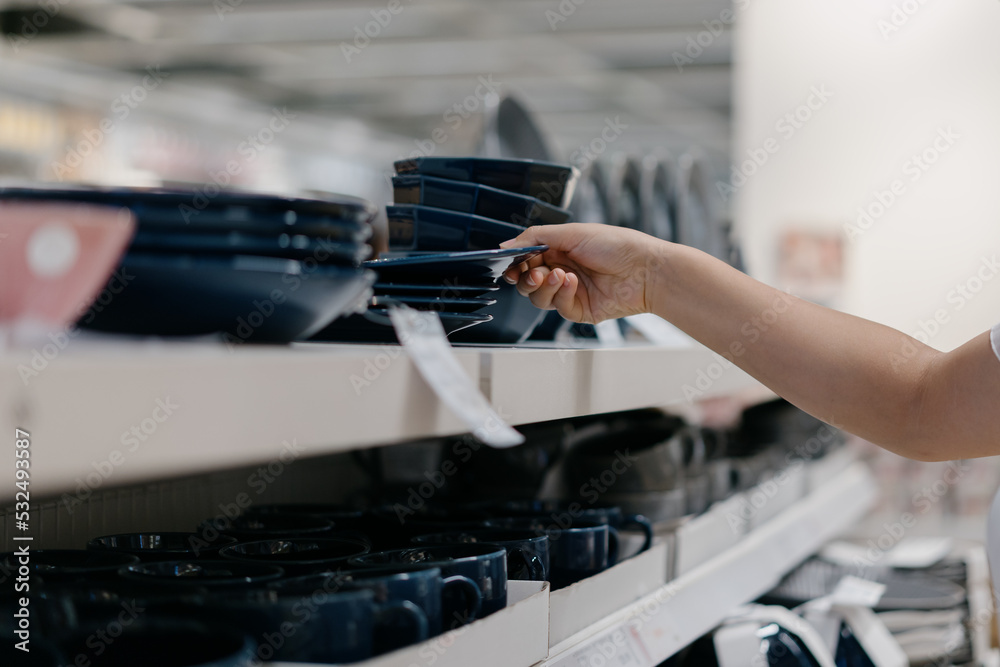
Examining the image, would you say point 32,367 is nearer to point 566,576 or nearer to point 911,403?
point 566,576

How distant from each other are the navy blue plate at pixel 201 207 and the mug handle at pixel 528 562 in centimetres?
37

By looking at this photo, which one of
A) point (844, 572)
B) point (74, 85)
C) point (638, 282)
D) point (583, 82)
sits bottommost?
point (844, 572)

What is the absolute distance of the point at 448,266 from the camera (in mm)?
753

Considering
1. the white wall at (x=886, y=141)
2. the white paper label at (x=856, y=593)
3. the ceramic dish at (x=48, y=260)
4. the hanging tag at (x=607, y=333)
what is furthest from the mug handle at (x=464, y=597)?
the white wall at (x=886, y=141)

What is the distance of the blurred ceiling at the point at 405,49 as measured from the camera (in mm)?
6078

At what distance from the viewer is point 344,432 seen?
1.78 feet

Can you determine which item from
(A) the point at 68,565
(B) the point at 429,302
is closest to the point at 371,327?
(B) the point at 429,302

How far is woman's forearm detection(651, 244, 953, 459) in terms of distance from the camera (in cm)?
98

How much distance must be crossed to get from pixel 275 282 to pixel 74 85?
5.51m

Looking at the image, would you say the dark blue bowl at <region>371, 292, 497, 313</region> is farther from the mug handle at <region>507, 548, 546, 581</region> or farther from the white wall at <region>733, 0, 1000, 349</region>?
the white wall at <region>733, 0, 1000, 349</region>

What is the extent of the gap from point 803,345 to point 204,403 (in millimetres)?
705

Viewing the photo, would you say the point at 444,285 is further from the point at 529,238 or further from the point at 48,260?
the point at 48,260

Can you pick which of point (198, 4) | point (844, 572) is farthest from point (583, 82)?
point (844, 572)

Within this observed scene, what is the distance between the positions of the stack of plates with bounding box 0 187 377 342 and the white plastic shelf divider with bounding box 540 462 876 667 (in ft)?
A: 1.31
